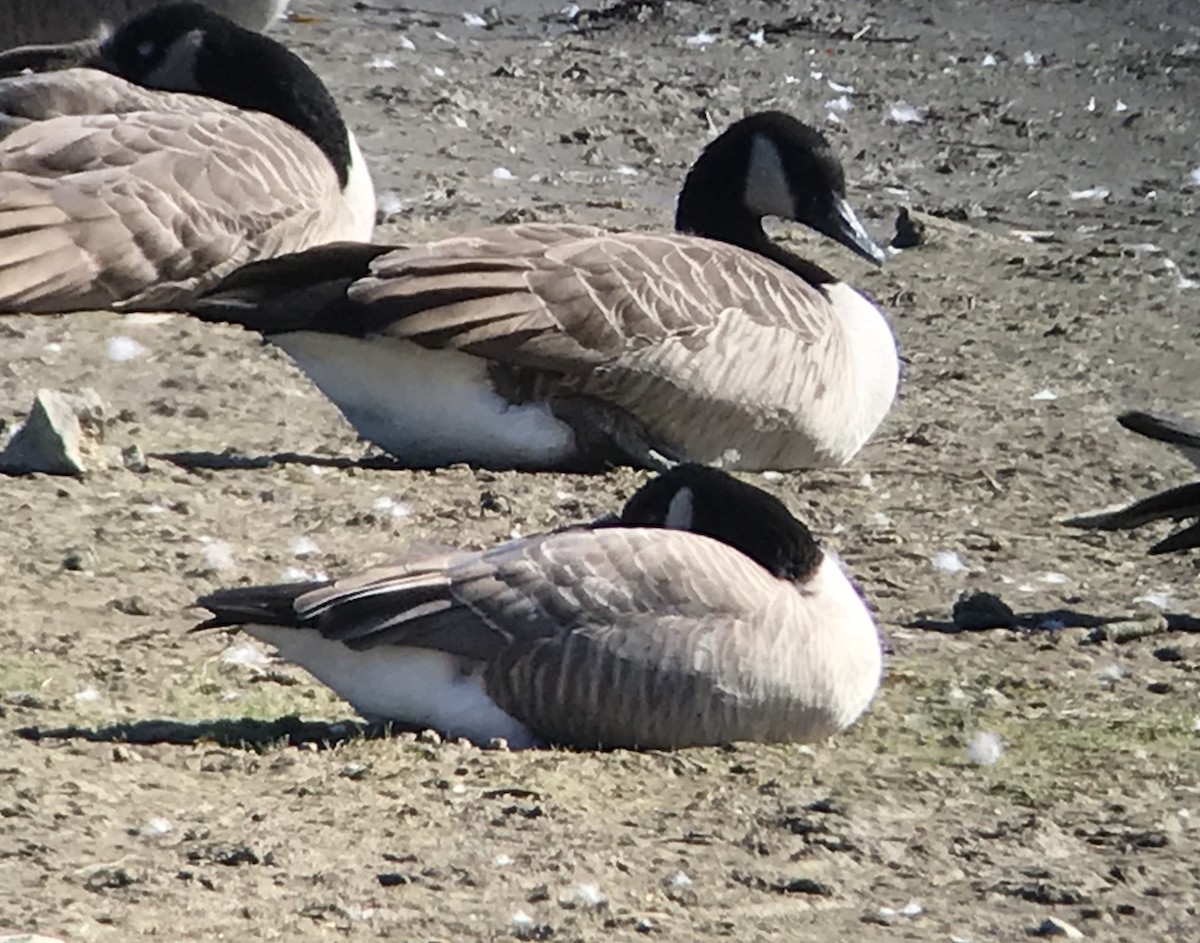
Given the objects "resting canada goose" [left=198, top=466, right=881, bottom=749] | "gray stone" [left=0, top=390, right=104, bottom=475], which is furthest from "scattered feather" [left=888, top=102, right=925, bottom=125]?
"resting canada goose" [left=198, top=466, right=881, bottom=749]

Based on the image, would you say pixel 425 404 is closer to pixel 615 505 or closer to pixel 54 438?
pixel 615 505

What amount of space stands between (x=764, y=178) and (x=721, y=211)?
16 cm

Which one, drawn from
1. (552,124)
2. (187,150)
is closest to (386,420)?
(187,150)

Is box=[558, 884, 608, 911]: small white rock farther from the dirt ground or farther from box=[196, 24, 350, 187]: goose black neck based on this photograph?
box=[196, 24, 350, 187]: goose black neck

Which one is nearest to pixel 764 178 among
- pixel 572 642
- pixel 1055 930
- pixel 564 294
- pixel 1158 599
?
pixel 564 294

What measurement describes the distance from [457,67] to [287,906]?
27.9 feet

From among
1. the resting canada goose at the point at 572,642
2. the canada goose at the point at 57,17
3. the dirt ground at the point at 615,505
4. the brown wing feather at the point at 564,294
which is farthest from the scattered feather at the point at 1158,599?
the canada goose at the point at 57,17

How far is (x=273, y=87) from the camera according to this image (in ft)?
30.1

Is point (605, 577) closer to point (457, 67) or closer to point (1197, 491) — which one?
point (1197, 491)

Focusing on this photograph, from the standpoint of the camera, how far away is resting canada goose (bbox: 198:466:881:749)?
491 centimetres

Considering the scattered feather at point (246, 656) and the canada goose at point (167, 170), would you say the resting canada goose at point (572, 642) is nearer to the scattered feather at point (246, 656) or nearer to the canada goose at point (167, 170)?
the scattered feather at point (246, 656)

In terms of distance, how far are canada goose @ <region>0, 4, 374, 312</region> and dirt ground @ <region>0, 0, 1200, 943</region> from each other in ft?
0.76

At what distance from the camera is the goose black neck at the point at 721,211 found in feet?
26.0

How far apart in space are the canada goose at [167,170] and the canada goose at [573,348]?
1366 millimetres
